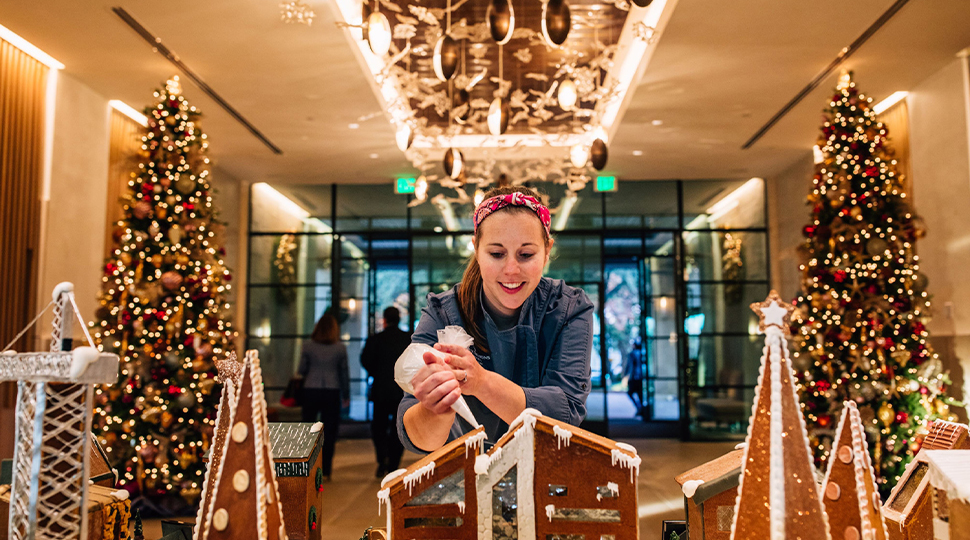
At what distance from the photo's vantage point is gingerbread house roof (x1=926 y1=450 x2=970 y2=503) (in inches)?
28.5

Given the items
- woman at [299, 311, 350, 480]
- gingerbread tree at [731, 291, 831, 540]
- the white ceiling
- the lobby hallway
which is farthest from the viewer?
woman at [299, 311, 350, 480]

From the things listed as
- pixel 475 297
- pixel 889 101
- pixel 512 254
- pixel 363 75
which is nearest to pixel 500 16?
pixel 475 297

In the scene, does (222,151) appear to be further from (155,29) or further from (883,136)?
(883,136)

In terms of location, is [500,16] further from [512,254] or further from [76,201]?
[76,201]

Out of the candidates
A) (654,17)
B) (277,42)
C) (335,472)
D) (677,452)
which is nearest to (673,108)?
(654,17)

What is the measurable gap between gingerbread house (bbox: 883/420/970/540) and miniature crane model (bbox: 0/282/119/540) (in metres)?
1.08

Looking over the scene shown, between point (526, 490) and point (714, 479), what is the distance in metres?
0.34

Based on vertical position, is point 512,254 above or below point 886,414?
above

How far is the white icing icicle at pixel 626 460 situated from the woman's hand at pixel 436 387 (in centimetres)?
23

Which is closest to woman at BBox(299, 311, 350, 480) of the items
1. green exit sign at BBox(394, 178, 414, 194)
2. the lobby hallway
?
the lobby hallway

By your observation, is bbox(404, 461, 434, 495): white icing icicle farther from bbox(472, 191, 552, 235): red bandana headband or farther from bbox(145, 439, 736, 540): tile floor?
bbox(145, 439, 736, 540): tile floor

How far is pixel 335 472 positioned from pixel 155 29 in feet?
15.1

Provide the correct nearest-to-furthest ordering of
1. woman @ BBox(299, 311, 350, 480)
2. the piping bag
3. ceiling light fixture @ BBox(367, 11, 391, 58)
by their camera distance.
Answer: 1. the piping bag
2. ceiling light fixture @ BBox(367, 11, 391, 58)
3. woman @ BBox(299, 311, 350, 480)

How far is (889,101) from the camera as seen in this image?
6.32 m
